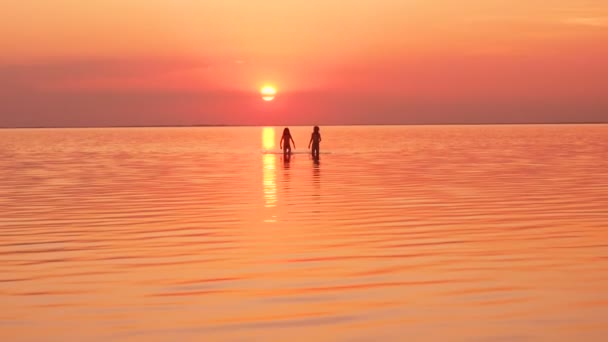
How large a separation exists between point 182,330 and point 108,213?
13.3m

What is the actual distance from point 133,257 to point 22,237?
3855mm

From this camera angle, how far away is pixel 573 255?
14.3 m

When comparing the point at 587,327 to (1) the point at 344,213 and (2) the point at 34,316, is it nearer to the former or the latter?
(2) the point at 34,316

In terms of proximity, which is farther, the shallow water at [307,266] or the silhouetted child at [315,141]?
the silhouetted child at [315,141]

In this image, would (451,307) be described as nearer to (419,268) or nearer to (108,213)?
(419,268)

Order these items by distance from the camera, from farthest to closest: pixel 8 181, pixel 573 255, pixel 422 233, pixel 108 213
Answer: pixel 8 181, pixel 108 213, pixel 422 233, pixel 573 255

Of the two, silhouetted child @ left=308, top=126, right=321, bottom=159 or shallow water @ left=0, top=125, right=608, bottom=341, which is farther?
silhouetted child @ left=308, top=126, right=321, bottom=159

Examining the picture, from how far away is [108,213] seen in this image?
22.2 meters

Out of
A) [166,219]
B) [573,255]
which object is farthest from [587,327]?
[166,219]

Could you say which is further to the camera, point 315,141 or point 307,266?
point 315,141

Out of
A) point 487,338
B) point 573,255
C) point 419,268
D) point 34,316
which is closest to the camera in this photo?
point 487,338

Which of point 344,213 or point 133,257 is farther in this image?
point 344,213

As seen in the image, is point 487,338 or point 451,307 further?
point 451,307

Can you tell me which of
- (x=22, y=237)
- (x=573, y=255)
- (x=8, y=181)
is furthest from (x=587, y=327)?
(x=8, y=181)
